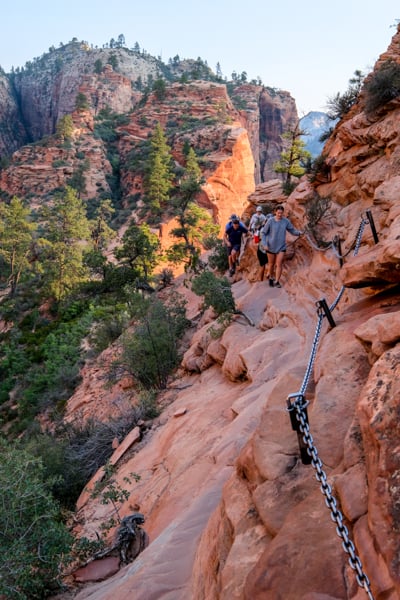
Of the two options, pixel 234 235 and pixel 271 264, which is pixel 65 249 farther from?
pixel 271 264

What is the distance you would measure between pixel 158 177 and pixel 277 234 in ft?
107

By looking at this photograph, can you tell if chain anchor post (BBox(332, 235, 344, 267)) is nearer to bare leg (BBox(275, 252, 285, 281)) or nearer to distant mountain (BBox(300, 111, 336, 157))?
bare leg (BBox(275, 252, 285, 281))

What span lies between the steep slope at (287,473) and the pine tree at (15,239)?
30.1 metres

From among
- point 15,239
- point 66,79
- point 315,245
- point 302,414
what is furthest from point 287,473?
point 66,79

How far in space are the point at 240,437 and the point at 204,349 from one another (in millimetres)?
5216

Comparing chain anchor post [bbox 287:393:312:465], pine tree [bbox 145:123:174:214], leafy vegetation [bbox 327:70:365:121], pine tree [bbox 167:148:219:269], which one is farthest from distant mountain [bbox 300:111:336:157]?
pine tree [bbox 145:123:174:214]

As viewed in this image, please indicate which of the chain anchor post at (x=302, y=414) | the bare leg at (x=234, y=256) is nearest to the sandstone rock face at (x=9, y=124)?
the bare leg at (x=234, y=256)

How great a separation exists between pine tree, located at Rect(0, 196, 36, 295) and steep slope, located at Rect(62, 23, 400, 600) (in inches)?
1184

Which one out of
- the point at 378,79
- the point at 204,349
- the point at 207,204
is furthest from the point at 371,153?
the point at 207,204

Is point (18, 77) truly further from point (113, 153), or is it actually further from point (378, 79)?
point (378, 79)

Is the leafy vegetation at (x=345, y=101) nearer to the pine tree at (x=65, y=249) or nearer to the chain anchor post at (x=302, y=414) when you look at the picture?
the chain anchor post at (x=302, y=414)

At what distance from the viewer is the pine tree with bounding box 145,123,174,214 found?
3794cm

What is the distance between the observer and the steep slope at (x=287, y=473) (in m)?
1.70

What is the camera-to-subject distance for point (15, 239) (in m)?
31.9
